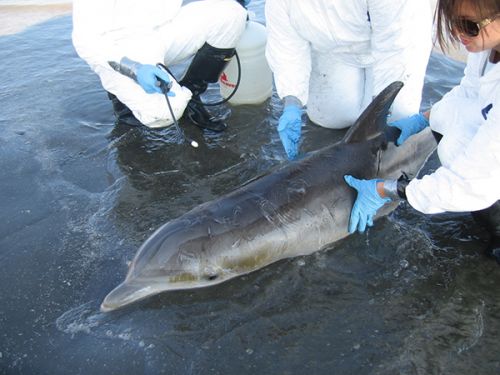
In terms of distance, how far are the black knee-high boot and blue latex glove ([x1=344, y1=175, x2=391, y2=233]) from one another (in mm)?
791

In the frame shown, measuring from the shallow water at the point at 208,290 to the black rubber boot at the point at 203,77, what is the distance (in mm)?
568

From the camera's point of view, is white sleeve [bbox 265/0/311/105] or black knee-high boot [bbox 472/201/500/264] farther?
white sleeve [bbox 265/0/311/105]

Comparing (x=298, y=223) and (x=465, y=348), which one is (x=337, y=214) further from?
(x=465, y=348)

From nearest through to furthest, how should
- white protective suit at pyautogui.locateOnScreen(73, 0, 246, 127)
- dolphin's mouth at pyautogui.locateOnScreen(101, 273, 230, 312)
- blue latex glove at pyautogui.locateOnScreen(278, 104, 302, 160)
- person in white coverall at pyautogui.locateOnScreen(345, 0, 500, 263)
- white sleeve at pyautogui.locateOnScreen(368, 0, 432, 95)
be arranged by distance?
person in white coverall at pyautogui.locateOnScreen(345, 0, 500, 263) → dolphin's mouth at pyautogui.locateOnScreen(101, 273, 230, 312) → white sleeve at pyautogui.locateOnScreen(368, 0, 432, 95) → blue latex glove at pyautogui.locateOnScreen(278, 104, 302, 160) → white protective suit at pyautogui.locateOnScreen(73, 0, 246, 127)

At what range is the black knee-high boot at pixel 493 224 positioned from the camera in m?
3.69

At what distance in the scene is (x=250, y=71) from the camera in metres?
6.02

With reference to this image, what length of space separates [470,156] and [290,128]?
79.2 inches

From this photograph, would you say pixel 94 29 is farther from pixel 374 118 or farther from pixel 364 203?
pixel 364 203

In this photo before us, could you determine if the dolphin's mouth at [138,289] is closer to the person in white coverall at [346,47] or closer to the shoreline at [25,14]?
the person in white coverall at [346,47]

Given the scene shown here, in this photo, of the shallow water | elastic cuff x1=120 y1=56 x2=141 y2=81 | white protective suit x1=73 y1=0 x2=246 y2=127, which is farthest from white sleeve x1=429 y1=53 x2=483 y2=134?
elastic cuff x1=120 y1=56 x2=141 y2=81

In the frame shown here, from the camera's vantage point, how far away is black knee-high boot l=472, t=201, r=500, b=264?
3693 mm

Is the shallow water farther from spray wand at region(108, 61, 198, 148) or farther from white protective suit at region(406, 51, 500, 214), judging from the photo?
white protective suit at region(406, 51, 500, 214)

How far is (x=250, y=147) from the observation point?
5398 mm

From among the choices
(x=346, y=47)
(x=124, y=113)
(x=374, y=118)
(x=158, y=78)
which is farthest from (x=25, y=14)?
(x=374, y=118)
